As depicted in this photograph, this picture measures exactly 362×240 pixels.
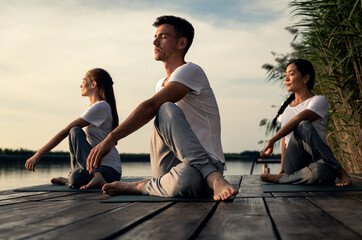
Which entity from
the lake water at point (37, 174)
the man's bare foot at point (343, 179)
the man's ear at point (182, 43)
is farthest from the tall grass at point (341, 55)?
the lake water at point (37, 174)

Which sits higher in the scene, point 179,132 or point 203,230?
point 179,132

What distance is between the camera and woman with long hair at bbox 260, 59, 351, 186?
2.66 meters

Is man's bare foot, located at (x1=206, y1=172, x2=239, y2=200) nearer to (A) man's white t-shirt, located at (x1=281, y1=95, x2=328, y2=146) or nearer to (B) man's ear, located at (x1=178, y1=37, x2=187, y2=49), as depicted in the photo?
(B) man's ear, located at (x1=178, y1=37, x2=187, y2=49)

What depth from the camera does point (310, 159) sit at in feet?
9.34

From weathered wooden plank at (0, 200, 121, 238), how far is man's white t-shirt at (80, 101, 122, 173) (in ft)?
3.72

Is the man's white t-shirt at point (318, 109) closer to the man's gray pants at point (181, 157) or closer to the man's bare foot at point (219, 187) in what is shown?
the man's gray pants at point (181, 157)

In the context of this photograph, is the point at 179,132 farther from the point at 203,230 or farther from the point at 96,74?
the point at 96,74

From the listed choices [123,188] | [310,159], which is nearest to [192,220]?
[123,188]

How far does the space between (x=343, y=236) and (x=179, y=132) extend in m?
0.95

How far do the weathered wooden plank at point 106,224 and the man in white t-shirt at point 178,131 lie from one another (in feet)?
0.87

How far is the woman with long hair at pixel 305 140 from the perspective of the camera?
2.66 metres

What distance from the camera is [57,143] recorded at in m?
2.94

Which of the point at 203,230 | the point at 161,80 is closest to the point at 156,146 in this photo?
the point at 161,80

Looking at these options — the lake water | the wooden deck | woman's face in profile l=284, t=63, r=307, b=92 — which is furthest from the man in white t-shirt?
the lake water
